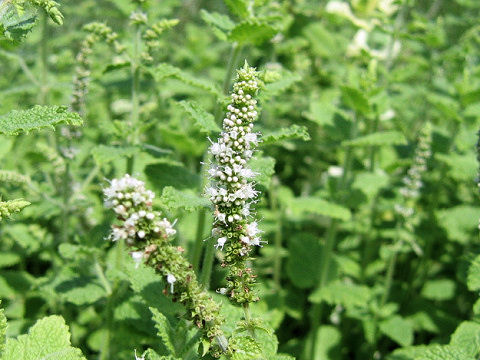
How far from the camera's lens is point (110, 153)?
10.0 feet

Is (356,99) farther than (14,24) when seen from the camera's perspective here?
Yes

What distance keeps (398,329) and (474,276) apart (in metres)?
1.39

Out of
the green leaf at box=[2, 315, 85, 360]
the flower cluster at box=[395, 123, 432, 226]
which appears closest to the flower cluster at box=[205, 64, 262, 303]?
the green leaf at box=[2, 315, 85, 360]

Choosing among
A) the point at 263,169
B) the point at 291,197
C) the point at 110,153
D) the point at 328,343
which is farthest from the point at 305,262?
the point at 110,153

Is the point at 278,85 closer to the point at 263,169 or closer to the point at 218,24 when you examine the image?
the point at 218,24

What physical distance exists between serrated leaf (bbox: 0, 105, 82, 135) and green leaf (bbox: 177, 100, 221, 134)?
0.65m

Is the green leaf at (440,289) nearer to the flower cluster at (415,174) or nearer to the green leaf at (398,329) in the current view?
the green leaf at (398,329)

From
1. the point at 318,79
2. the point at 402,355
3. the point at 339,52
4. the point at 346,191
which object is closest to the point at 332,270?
the point at 346,191

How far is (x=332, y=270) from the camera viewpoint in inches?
170

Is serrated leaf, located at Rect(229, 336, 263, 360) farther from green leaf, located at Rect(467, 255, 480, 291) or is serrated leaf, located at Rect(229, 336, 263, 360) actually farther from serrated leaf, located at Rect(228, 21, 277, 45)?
serrated leaf, located at Rect(228, 21, 277, 45)

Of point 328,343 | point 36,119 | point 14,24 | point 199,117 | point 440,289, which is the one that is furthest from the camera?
point 440,289

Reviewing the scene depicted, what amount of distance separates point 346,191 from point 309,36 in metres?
2.47

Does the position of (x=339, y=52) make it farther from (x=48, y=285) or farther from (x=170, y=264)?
(x=170, y=264)

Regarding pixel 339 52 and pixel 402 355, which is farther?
pixel 339 52
